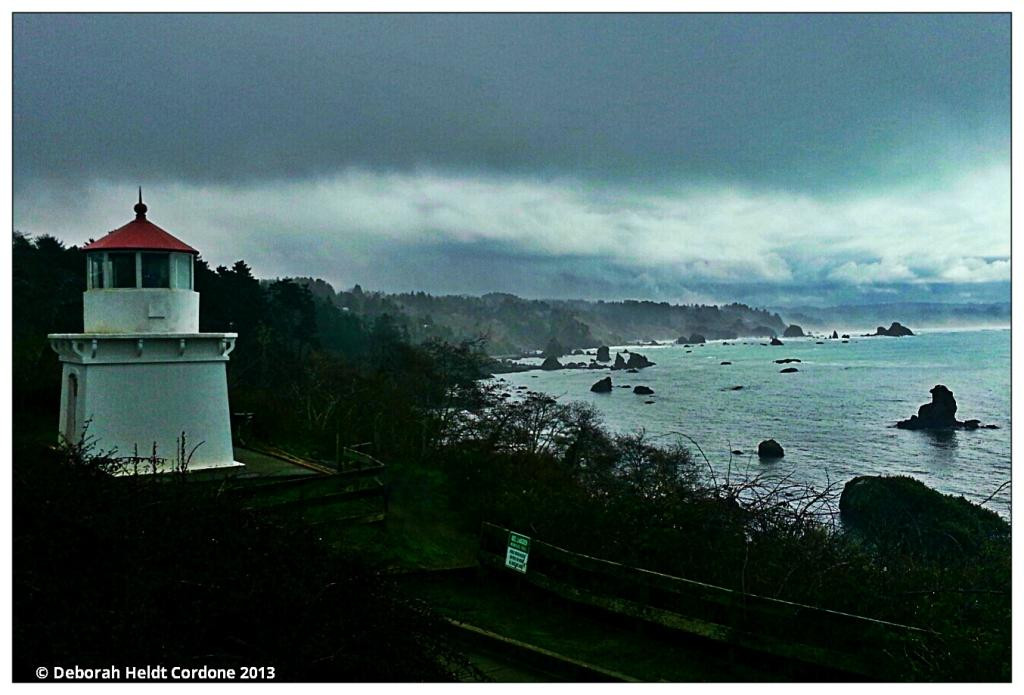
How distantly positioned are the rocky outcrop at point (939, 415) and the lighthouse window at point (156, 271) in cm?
2653

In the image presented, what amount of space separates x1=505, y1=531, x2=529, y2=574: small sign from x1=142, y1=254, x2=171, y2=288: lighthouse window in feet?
16.8

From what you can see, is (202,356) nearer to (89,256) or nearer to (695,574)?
(89,256)

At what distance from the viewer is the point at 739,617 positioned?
6.03m

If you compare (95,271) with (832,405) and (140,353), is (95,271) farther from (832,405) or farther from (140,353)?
(832,405)

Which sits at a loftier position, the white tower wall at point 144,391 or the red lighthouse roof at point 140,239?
the red lighthouse roof at point 140,239

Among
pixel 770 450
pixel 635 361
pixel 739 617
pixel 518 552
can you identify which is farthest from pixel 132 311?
pixel 635 361

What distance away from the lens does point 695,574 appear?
22.7 feet

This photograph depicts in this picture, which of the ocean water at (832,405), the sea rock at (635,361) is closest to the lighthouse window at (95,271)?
the ocean water at (832,405)

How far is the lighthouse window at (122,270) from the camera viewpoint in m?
9.84

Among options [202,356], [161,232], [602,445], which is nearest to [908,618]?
[202,356]

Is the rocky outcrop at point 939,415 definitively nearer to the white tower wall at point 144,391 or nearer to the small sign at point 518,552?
the small sign at point 518,552

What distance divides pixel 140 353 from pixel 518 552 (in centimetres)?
496

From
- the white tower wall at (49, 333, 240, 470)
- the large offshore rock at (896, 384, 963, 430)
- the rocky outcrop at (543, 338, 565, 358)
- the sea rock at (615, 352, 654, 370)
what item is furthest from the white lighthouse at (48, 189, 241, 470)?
the sea rock at (615, 352, 654, 370)

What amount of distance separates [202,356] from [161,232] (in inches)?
59.7
